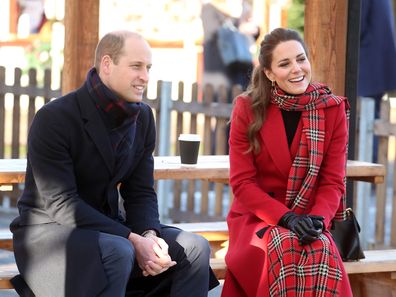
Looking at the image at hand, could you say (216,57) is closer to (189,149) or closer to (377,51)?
(377,51)

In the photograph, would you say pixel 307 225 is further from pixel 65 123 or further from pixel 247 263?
pixel 65 123

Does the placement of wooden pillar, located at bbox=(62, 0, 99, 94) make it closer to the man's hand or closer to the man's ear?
the man's ear

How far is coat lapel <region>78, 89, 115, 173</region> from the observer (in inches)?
167

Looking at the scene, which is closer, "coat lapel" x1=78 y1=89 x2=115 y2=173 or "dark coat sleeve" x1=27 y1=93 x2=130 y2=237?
"dark coat sleeve" x1=27 y1=93 x2=130 y2=237

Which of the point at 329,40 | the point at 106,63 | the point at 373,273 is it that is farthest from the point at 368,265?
the point at 106,63

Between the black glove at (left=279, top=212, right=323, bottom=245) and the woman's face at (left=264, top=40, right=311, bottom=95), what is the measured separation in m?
0.62

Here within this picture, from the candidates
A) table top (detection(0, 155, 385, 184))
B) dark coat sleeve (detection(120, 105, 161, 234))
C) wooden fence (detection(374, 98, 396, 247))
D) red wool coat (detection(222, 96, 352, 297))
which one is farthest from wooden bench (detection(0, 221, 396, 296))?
wooden fence (detection(374, 98, 396, 247))

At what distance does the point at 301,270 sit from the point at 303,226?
0.19 m

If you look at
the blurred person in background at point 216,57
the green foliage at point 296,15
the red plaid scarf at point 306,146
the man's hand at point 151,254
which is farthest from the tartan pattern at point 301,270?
the blurred person in background at point 216,57

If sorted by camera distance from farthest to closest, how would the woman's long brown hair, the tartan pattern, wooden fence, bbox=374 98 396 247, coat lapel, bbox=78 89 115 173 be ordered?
wooden fence, bbox=374 98 396 247 → the woman's long brown hair → the tartan pattern → coat lapel, bbox=78 89 115 173

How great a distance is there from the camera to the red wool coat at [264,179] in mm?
4617

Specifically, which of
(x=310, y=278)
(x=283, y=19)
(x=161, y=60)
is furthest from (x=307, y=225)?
(x=161, y=60)

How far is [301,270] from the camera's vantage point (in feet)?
14.4

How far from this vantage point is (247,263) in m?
4.59
